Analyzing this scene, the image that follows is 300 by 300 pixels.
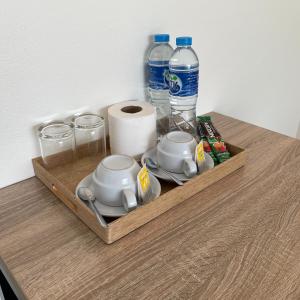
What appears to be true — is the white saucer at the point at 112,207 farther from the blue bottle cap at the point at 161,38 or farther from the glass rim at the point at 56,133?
the blue bottle cap at the point at 161,38

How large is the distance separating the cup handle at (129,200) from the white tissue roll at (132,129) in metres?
0.21

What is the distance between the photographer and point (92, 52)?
789mm

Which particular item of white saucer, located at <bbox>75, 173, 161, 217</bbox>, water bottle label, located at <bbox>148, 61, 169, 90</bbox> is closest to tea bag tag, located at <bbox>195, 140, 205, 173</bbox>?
white saucer, located at <bbox>75, 173, 161, 217</bbox>

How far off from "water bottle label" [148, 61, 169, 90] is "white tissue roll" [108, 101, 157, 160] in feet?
0.32

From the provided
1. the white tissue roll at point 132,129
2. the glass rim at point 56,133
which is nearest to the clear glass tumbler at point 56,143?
the glass rim at point 56,133

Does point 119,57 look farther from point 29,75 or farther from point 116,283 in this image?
point 116,283

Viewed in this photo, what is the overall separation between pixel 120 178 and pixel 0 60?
0.34m

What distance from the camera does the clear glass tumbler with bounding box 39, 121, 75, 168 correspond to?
0.75m

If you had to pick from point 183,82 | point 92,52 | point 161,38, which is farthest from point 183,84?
point 92,52

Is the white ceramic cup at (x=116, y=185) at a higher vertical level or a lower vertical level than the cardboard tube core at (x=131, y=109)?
lower

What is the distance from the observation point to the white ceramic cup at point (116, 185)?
0.61 meters

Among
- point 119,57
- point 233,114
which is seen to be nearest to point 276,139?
point 233,114

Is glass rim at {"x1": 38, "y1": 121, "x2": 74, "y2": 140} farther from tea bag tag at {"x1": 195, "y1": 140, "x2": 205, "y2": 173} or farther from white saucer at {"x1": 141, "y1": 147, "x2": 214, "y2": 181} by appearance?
tea bag tag at {"x1": 195, "y1": 140, "x2": 205, "y2": 173}

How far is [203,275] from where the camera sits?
1.73 ft
